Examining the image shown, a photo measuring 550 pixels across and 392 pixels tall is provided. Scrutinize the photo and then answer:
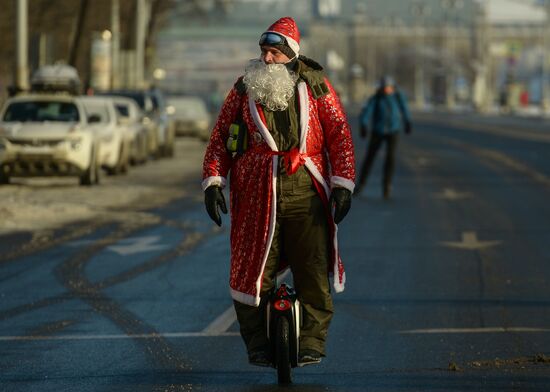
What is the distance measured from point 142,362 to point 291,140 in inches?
69.2

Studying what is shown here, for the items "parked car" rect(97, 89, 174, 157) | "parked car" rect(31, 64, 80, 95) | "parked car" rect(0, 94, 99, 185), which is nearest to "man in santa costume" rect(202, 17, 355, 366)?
"parked car" rect(0, 94, 99, 185)

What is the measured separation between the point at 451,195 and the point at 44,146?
639cm

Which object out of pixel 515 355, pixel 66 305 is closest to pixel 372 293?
pixel 66 305

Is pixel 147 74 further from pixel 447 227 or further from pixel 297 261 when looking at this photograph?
pixel 297 261

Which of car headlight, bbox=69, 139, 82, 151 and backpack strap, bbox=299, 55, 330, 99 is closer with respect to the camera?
backpack strap, bbox=299, 55, 330, 99

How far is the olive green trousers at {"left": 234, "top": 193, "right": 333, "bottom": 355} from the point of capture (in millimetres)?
8297

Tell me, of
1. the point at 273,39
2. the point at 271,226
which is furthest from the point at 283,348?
the point at 273,39

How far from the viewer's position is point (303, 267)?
834cm

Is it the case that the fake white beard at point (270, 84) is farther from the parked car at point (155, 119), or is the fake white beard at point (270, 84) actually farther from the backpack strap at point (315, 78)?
the parked car at point (155, 119)

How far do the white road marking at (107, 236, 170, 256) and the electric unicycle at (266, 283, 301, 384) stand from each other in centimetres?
766

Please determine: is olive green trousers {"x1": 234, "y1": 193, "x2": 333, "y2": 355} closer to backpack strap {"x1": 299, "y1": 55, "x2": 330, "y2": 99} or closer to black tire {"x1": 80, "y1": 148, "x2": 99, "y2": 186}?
backpack strap {"x1": 299, "y1": 55, "x2": 330, "y2": 99}

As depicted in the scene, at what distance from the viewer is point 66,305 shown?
1195cm

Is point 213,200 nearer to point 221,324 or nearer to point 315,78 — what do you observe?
point 315,78

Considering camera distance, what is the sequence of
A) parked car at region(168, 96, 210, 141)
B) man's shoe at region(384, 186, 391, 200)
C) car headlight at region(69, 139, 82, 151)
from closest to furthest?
1. man's shoe at region(384, 186, 391, 200)
2. car headlight at region(69, 139, 82, 151)
3. parked car at region(168, 96, 210, 141)
